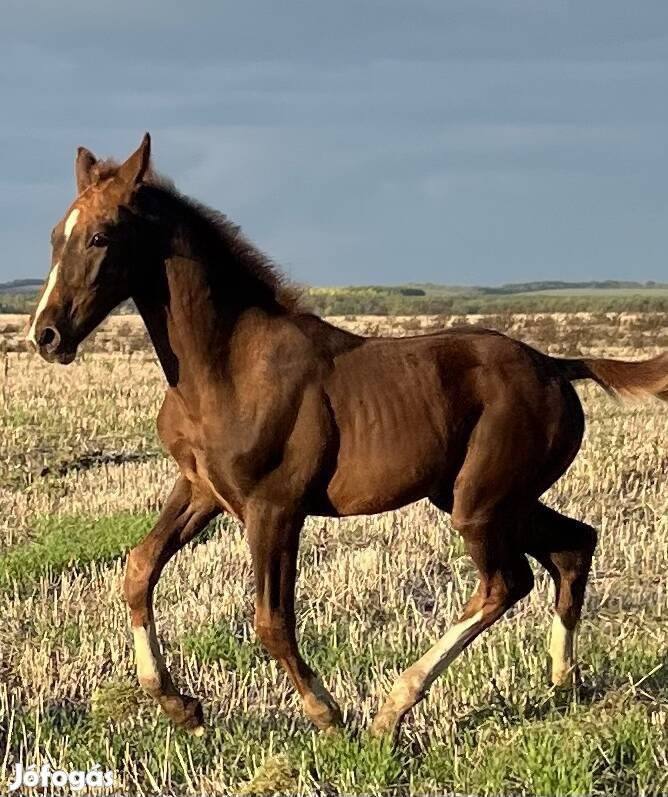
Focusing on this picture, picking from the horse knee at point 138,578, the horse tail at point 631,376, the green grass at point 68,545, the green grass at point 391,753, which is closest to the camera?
the green grass at point 391,753

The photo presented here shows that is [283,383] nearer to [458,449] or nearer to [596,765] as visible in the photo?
[458,449]

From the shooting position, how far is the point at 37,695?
5.22m

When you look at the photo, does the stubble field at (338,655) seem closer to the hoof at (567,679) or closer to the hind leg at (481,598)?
the hoof at (567,679)

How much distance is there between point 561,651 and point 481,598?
24.7 inches

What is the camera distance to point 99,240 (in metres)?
4.36

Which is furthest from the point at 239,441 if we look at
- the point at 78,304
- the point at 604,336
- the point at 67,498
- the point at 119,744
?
the point at 604,336

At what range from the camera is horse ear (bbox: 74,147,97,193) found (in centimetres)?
460

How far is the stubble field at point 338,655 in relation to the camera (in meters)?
4.18

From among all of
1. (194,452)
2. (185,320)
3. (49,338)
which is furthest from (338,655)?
(49,338)

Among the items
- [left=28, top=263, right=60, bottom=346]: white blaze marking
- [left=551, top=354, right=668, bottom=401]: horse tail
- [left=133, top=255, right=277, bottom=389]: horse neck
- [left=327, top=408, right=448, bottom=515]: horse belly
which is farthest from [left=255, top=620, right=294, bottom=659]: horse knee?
[left=551, top=354, right=668, bottom=401]: horse tail

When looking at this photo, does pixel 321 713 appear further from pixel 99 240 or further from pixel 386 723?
pixel 99 240

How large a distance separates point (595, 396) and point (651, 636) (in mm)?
14100

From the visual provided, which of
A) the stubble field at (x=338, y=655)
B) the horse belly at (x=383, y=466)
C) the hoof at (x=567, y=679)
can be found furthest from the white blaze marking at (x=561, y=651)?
the horse belly at (x=383, y=466)

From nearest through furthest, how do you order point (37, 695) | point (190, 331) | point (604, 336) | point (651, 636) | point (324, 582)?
point (190, 331)
point (37, 695)
point (651, 636)
point (324, 582)
point (604, 336)
